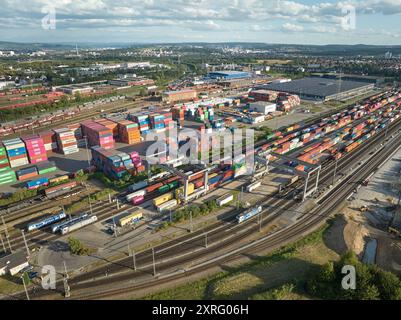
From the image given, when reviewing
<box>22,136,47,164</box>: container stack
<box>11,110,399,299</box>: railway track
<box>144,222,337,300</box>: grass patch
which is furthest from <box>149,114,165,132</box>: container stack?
<box>144,222,337,300</box>: grass patch

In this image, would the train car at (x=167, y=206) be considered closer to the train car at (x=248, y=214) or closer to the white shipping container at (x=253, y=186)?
the train car at (x=248, y=214)

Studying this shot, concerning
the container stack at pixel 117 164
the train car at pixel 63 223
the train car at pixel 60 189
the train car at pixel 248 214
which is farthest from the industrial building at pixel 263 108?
the train car at pixel 63 223

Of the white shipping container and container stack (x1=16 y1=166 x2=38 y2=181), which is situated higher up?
container stack (x1=16 y1=166 x2=38 y2=181)

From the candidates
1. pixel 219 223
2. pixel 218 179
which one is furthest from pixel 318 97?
pixel 219 223

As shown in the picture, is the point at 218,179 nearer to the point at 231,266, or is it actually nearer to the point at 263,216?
the point at 263,216

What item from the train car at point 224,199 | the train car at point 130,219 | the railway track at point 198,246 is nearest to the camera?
the railway track at point 198,246

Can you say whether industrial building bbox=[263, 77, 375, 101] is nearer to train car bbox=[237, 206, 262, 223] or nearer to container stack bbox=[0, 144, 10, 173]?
train car bbox=[237, 206, 262, 223]
